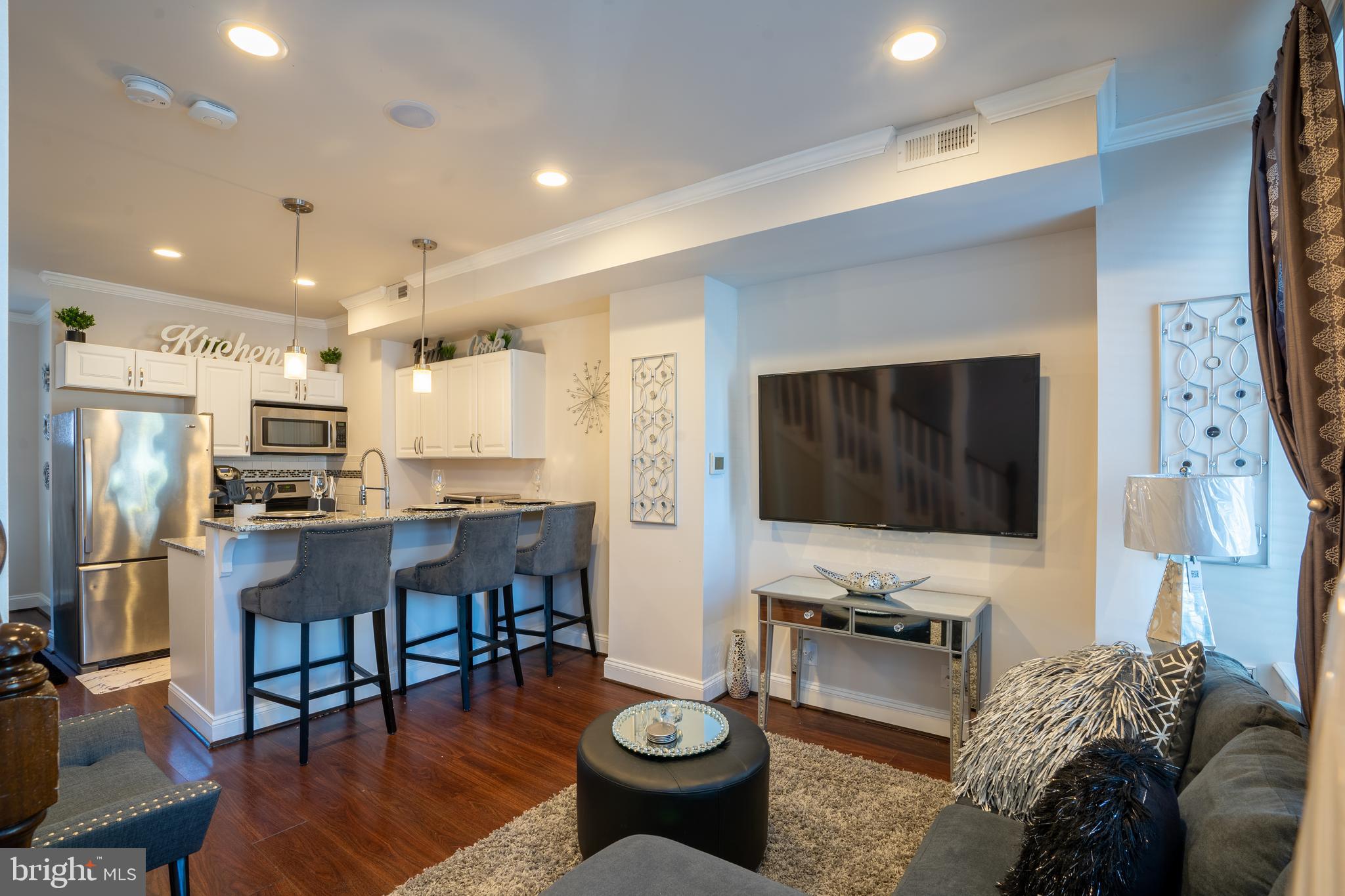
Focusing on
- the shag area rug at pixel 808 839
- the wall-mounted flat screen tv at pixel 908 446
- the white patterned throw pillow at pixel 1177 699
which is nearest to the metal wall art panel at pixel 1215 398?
the wall-mounted flat screen tv at pixel 908 446

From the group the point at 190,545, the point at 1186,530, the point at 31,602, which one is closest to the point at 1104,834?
the point at 1186,530

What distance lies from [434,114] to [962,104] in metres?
1.99

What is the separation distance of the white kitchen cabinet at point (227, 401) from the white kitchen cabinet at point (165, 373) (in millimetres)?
54

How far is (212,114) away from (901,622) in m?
3.41

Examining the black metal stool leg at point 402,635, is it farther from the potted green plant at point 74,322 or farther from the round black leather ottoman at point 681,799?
the potted green plant at point 74,322

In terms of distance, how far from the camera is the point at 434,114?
2637mm

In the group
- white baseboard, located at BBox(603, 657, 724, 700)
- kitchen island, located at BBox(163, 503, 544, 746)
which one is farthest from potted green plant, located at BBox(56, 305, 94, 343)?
white baseboard, located at BBox(603, 657, 724, 700)

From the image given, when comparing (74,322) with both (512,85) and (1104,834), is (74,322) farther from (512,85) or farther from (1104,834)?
(1104,834)

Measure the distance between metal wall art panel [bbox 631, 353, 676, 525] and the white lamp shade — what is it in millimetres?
2276

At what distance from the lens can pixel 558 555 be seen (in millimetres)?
4281

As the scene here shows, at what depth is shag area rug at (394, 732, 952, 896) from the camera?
219 centimetres

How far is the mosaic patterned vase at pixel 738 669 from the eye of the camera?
3.83 metres

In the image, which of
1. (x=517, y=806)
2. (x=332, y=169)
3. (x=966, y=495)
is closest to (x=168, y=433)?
(x=332, y=169)

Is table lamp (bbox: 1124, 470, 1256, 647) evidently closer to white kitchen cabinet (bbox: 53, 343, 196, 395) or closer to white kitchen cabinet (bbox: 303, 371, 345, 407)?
white kitchen cabinet (bbox: 303, 371, 345, 407)
